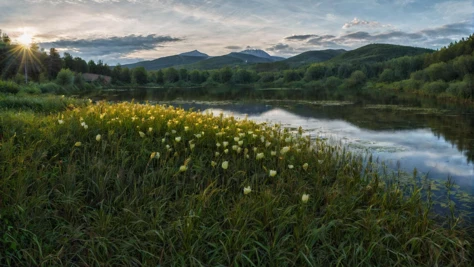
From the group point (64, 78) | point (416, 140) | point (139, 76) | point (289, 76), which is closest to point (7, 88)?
point (416, 140)

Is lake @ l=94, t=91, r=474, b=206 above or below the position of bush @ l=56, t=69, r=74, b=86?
below

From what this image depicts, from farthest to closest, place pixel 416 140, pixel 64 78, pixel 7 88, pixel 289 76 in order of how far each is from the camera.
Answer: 1. pixel 289 76
2. pixel 64 78
3. pixel 7 88
4. pixel 416 140

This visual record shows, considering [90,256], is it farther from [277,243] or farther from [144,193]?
[277,243]

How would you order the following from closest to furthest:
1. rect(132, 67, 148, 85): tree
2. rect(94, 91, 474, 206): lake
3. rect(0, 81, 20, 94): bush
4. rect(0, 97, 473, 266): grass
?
rect(0, 97, 473, 266): grass < rect(94, 91, 474, 206): lake < rect(0, 81, 20, 94): bush < rect(132, 67, 148, 85): tree

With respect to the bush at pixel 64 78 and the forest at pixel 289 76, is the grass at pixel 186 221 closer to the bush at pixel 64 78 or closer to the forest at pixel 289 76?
the forest at pixel 289 76

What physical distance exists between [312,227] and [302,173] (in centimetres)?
275

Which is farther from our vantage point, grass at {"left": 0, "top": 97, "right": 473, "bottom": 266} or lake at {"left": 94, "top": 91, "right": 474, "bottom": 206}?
lake at {"left": 94, "top": 91, "right": 474, "bottom": 206}

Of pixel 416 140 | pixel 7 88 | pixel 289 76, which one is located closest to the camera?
pixel 416 140

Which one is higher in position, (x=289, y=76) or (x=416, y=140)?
(x=289, y=76)

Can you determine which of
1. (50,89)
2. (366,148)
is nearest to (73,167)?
(366,148)

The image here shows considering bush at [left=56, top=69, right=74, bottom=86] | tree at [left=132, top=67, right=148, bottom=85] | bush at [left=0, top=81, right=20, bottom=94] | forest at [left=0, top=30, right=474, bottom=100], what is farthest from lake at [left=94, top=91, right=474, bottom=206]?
tree at [left=132, top=67, right=148, bottom=85]

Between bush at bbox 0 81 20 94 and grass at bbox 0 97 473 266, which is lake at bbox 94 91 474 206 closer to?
grass at bbox 0 97 473 266

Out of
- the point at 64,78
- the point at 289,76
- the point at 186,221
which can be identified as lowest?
the point at 186,221

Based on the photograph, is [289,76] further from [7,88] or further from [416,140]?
[416,140]
